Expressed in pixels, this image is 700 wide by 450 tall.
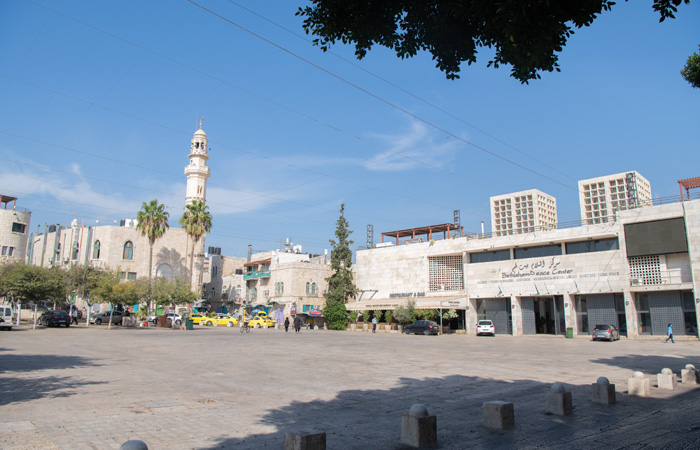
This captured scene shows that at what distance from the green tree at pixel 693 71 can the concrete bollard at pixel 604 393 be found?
8484mm

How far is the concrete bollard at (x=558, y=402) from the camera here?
338 inches

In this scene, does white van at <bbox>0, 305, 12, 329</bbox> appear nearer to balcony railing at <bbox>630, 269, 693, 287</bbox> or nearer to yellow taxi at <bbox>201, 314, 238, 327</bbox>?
yellow taxi at <bbox>201, 314, 238, 327</bbox>

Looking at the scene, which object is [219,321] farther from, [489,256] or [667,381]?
[667,381]

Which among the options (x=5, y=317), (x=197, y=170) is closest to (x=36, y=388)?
(x=5, y=317)

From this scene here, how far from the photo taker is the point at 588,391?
11.1m

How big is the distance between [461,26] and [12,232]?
70883mm

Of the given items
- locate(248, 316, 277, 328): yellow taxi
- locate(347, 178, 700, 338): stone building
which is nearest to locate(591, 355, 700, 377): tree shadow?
locate(347, 178, 700, 338): stone building

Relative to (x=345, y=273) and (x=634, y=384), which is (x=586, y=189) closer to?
(x=345, y=273)

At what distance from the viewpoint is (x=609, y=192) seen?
48281 millimetres

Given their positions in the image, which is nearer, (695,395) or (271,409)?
(271,409)

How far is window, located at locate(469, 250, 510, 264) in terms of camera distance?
4544 centimetres

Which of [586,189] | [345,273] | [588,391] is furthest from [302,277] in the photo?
[588,391]

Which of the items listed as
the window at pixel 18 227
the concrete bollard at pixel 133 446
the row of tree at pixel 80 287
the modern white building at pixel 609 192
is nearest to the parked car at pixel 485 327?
the modern white building at pixel 609 192

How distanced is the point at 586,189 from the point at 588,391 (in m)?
44.5
